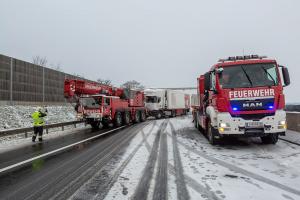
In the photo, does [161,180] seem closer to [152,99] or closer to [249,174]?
[249,174]

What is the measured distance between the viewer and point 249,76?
10453 millimetres

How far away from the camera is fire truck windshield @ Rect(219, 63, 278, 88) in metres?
10.3

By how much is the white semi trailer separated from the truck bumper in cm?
2475

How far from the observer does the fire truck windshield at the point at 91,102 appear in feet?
66.0

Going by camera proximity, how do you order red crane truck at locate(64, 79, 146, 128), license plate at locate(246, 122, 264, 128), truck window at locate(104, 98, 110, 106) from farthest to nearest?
truck window at locate(104, 98, 110, 106) < red crane truck at locate(64, 79, 146, 128) < license plate at locate(246, 122, 264, 128)

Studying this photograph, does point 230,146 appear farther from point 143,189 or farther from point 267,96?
point 143,189

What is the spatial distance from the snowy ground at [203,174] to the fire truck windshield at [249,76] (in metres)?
2.15

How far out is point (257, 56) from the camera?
439 inches

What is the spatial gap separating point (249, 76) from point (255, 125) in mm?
1708

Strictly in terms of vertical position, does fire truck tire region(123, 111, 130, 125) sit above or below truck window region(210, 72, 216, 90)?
below

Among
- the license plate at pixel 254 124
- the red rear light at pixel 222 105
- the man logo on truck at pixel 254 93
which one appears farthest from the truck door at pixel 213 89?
the license plate at pixel 254 124

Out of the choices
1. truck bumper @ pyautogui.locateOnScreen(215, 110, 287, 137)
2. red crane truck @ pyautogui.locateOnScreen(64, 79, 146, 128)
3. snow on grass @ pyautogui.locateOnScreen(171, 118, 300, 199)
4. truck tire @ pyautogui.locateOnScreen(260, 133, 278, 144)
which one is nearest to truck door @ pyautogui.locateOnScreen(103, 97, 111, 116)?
red crane truck @ pyautogui.locateOnScreen(64, 79, 146, 128)

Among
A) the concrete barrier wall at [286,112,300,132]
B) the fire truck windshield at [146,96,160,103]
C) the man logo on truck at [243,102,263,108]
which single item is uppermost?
the fire truck windshield at [146,96,160,103]

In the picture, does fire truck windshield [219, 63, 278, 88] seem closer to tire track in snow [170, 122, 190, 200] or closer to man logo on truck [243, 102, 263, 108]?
man logo on truck [243, 102, 263, 108]
